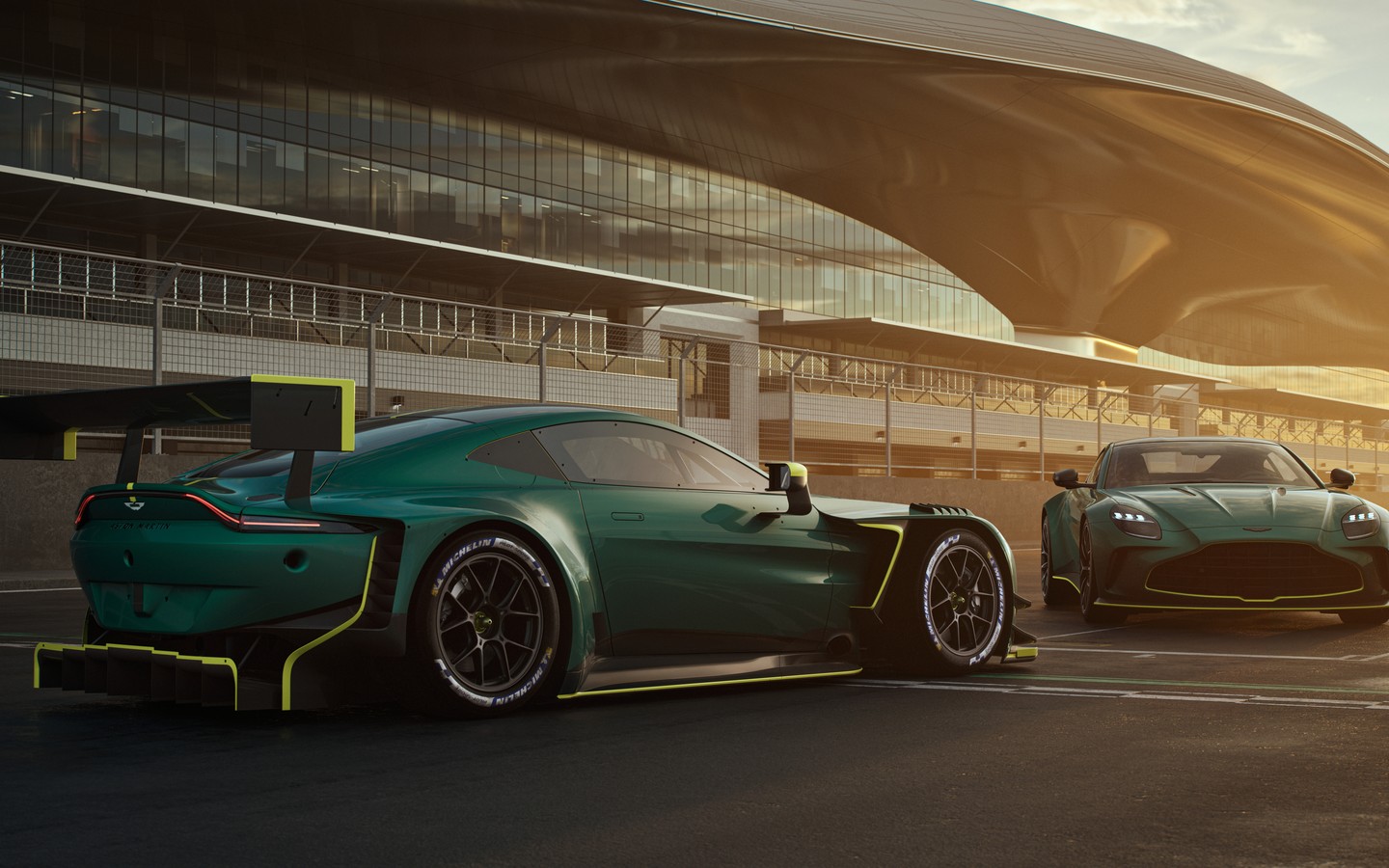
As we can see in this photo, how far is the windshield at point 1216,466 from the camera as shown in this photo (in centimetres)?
1067

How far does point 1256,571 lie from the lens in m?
9.23

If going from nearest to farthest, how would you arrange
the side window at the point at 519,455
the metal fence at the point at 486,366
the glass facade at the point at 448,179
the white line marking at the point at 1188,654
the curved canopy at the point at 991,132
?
the side window at the point at 519,455 → the white line marking at the point at 1188,654 → the metal fence at the point at 486,366 → the glass facade at the point at 448,179 → the curved canopy at the point at 991,132

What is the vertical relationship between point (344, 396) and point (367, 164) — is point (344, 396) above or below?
below

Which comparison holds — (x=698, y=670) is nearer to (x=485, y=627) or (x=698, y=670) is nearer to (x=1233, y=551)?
(x=485, y=627)

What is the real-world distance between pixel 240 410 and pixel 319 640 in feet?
2.83

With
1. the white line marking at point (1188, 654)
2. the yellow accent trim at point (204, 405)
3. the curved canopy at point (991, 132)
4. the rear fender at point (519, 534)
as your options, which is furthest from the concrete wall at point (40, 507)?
the curved canopy at point (991, 132)

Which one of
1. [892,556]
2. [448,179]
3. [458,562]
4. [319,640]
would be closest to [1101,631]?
[892,556]

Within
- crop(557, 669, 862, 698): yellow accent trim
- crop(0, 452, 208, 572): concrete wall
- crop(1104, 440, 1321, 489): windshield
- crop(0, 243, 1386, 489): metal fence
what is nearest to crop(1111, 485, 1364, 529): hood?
crop(1104, 440, 1321, 489): windshield

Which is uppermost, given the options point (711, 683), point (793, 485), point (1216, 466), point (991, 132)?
point (991, 132)

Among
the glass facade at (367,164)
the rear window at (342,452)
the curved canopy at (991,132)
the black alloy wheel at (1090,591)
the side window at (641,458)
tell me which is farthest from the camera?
the curved canopy at (991,132)

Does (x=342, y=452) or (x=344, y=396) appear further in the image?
(x=342, y=452)

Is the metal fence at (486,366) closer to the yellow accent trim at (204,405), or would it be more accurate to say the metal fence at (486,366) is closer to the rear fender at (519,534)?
the yellow accent trim at (204,405)

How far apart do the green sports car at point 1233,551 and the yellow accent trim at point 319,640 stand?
5545 mm

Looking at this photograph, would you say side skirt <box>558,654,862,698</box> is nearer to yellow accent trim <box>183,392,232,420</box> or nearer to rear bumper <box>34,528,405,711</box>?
rear bumper <box>34,528,405,711</box>
